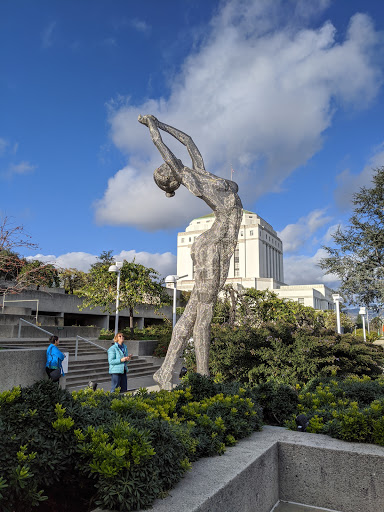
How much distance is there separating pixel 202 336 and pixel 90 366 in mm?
7990

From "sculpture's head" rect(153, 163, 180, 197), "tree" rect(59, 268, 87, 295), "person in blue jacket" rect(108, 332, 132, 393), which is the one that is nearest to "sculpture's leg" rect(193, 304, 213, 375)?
"person in blue jacket" rect(108, 332, 132, 393)

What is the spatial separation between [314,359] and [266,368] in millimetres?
1096

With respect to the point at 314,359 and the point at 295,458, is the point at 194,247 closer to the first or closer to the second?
the point at 314,359

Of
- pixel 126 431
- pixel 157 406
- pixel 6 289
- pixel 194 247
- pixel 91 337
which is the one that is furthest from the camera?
pixel 91 337

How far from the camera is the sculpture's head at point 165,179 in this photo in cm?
823

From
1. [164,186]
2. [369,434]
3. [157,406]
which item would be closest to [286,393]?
[369,434]

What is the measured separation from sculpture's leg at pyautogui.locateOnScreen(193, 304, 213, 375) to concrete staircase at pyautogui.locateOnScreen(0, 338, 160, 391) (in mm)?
5737

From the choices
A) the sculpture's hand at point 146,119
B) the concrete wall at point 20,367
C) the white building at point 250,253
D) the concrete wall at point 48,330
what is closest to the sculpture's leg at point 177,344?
the concrete wall at point 20,367

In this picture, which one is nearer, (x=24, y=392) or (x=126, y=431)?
(x=126, y=431)

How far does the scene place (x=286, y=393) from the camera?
5535mm

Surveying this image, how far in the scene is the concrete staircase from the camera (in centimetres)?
1254

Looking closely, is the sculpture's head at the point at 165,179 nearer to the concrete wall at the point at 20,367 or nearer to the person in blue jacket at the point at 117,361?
the person in blue jacket at the point at 117,361

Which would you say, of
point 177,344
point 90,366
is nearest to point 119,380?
point 177,344

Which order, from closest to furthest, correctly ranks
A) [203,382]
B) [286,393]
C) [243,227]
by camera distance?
[203,382] → [286,393] → [243,227]
